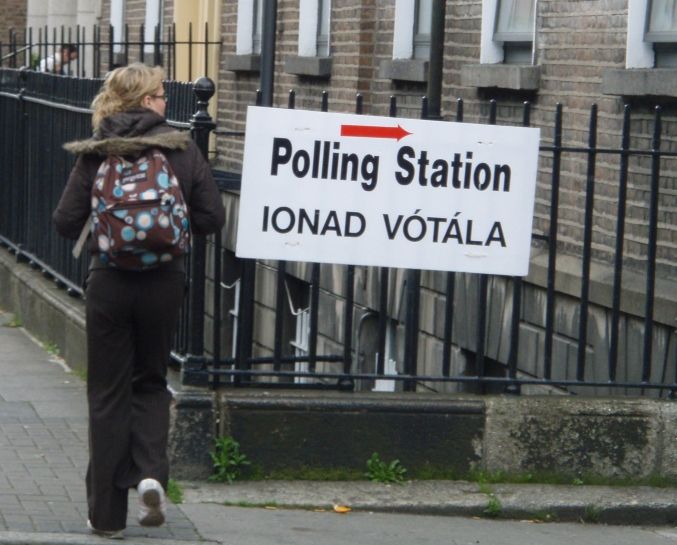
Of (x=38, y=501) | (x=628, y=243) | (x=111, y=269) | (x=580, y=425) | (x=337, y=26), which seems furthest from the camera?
(x=337, y=26)

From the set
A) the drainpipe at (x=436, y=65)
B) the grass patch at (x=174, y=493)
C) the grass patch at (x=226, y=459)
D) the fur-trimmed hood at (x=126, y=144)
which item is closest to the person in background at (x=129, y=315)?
the fur-trimmed hood at (x=126, y=144)

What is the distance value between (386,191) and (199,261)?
837 millimetres

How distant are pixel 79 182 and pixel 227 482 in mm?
1585

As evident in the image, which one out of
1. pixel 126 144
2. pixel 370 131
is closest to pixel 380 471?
pixel 370 131

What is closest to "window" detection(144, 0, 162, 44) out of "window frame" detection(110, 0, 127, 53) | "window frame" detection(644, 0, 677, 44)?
"window frame" detection(110, 0, 127, 53)

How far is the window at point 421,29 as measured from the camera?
11242mm

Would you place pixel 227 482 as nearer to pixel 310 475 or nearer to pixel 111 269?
pixel 310 475

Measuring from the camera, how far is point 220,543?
6164mm

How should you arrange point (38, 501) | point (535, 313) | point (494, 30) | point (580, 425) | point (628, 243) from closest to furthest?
point (38, 501) < point (580, 425) < point (628, 243) < point (535, 313) < point (494, 30)

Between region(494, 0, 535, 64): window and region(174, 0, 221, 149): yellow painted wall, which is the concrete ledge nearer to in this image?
region(494, 0, 535, 64): window

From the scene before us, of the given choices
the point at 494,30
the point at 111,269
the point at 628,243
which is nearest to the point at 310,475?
the point at 111,269

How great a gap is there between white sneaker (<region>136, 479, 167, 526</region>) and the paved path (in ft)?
0.37

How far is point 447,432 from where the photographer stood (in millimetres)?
7098

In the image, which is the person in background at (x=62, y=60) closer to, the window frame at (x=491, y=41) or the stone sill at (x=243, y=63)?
the stone sill at (x=243, y=63)
